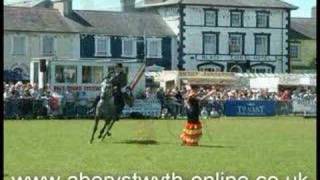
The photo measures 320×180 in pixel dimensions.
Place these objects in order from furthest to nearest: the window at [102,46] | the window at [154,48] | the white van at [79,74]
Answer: the window at [154,48] < the window at [102,46] < the white van at [79,74]

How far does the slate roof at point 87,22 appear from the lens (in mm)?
56688

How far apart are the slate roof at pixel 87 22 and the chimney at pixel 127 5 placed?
1.97ft

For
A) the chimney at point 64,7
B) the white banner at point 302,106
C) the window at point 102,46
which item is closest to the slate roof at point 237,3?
the window at point 102,46

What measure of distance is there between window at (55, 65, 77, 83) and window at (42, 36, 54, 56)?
17237 millimetres

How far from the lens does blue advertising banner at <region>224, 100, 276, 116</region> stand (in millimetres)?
40312

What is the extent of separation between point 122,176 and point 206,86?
126 ft

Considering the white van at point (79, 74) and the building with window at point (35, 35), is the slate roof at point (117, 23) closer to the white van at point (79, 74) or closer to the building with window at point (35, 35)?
the building with window at point (35, 35)

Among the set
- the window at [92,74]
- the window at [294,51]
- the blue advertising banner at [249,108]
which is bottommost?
the blue advertising banner at [249,108]

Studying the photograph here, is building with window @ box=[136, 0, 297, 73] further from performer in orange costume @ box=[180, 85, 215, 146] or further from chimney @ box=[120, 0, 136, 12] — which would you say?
performer in orange costume @ box=[180, 85, 215, 146]

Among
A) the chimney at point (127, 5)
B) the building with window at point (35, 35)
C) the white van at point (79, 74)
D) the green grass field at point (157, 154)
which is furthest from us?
the chimney at point (127, 5)

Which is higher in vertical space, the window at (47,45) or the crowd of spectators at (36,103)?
the window at (47,45)

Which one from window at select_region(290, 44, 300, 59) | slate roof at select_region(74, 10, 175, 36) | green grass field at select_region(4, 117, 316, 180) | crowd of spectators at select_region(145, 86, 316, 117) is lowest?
crowd of spectators at select_region(145, 86, 316, 117)

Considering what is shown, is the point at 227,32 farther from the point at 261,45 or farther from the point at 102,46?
the point at 102,46

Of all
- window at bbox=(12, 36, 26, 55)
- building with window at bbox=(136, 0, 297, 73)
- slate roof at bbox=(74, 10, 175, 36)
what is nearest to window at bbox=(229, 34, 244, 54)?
building with window at bbox=(136, 0, 297, 73)
